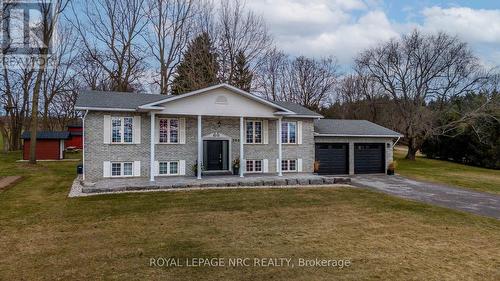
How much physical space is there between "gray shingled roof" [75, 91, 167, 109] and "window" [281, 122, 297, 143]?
7.41 meters

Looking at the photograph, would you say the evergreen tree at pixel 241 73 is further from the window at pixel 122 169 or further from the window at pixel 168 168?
the window at pixel 122 169

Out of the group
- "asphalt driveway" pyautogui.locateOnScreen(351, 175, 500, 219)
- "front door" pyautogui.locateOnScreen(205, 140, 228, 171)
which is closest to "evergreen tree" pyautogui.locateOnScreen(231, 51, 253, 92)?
"front door" pyautogui.locateOnScreen(205, 140, 228, 171)

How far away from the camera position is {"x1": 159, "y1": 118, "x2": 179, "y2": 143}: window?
59.0ft

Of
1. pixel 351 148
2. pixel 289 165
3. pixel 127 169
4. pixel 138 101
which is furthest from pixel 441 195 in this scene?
pixel 138 101

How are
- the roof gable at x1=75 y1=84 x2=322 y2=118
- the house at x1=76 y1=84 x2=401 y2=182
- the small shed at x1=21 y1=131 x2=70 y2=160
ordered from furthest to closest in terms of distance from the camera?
the small shed at x1=21 y1=131 x2=70 y2=160, the house at x1=76 y1=84 x2=401 y2=182, the roof gable at x1=75 y1=84 x2=322 y2=118

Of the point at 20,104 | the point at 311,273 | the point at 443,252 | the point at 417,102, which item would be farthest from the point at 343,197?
the point at 20,104

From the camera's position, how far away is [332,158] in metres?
22.1

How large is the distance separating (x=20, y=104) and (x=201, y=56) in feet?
70.4

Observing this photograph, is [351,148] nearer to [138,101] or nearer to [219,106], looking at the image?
[219,106]

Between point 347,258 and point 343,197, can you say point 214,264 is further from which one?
point 343,197

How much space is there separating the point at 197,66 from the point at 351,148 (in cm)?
1645

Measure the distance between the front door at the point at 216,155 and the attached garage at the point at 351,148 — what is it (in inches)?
223

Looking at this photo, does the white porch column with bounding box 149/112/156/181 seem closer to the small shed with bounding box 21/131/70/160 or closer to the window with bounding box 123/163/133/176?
the window with bounding box 123/163/133/176

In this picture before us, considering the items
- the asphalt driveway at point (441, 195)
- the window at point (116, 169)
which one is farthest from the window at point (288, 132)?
the window at point (116, 169)
